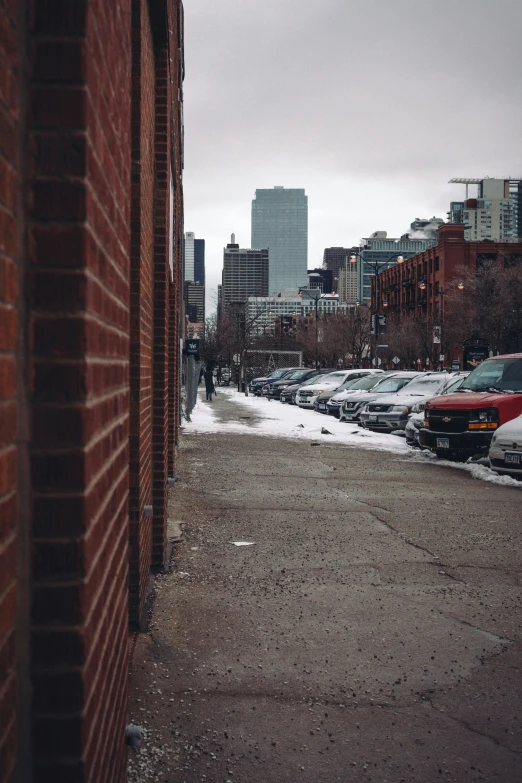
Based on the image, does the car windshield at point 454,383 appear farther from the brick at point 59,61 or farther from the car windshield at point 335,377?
the brick at point 59,61

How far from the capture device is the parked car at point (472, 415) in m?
12.8

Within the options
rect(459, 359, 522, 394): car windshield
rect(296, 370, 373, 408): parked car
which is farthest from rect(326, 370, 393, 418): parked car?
rect(459, 359, 522, 394): car windshield

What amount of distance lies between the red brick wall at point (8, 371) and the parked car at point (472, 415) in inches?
469

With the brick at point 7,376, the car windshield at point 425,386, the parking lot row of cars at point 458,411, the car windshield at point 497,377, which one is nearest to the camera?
the brick at point 7,376

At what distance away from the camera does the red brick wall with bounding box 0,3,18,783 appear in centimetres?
149

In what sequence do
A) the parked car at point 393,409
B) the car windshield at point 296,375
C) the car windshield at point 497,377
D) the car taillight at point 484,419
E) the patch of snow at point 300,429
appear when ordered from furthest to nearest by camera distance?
1. the car windshield at point 296,375
2. the parked car at point 393,409
3. the patch of snow at point 300,429
4. the car windshield at point 497,377
5. the car taillight at point 484,419

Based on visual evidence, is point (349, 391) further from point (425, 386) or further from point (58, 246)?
point (58, 246)

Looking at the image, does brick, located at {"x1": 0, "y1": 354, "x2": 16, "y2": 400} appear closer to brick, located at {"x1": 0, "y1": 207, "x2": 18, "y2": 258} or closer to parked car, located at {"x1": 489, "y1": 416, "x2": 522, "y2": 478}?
brick, located at {"x1": 0, "y1": 207, "x2": 18, "y2": 258}

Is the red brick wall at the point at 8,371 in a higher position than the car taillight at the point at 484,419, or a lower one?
higher

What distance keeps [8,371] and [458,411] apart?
12120 mm

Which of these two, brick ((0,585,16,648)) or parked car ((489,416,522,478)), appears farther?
parked car ((489,416,522,478))

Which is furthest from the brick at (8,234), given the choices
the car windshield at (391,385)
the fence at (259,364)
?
the fence at (259,364)

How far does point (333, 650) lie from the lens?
445 centimetres

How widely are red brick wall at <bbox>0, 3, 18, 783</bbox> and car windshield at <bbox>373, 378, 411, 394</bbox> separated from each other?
20695mm
